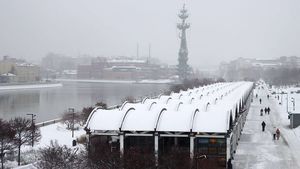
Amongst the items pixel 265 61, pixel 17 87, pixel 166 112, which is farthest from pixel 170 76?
pixel 166 112

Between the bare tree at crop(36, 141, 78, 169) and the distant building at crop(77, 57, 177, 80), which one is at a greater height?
the distant building at crop(77, 57, 177, 80)

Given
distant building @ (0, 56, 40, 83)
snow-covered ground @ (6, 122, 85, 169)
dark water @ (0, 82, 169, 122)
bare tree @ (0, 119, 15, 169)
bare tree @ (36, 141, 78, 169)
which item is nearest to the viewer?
bare tree @ (36, 141, 78, 169)

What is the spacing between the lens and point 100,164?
9.58 m

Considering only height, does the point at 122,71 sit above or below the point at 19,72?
above

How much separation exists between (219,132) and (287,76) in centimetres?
6026

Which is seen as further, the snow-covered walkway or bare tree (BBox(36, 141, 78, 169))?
the snow-covered walkway

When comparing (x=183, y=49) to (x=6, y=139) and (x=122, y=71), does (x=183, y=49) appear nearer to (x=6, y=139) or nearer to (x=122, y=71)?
(x=122, y=71)

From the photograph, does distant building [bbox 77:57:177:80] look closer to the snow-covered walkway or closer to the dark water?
the dark water

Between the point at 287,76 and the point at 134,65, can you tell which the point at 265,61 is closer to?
the point at 134,65

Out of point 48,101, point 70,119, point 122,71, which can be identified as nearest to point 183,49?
point 122,71

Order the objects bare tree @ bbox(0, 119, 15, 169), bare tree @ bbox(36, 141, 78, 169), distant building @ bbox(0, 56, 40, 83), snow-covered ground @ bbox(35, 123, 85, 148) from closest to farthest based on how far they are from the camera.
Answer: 1. bare tree @ bbox(36, 141, 78, 169)
2. bare tree @ bbox(0, 119, 15, 169)
3. snow-covered ground @ bbox(35, 123, 85, 148)
4. distant building @ bbox(0, 56, 40, 83)

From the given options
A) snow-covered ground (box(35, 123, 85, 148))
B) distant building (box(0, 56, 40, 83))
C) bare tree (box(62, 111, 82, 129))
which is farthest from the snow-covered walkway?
distant building (box(0, 56, 40, 83))

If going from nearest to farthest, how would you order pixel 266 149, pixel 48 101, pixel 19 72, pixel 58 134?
1. pixel 266 149
2. pixel 58 134
3. pixel 48 101
4. pixel 19 72

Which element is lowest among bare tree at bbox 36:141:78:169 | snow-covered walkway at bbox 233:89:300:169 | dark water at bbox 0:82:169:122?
dark water at bbox 0:82:169:122
